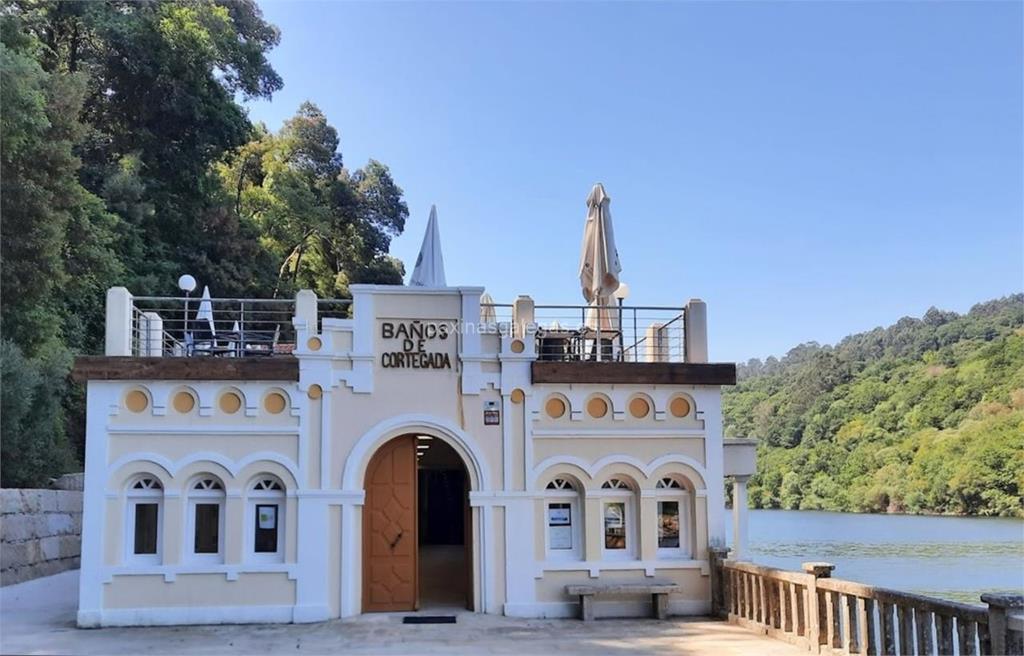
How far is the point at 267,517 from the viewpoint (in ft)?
32.5

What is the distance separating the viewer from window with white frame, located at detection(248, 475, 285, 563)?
386 inches

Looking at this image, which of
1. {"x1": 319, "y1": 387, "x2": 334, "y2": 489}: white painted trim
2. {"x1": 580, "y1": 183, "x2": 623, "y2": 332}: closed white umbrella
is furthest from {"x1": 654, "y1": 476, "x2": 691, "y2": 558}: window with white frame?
{"x1": 319, "y1": 387, "x2": 334, "y2": 489}: white painted trim

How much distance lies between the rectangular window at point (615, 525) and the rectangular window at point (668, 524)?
17.5 inches

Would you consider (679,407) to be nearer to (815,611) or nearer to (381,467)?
(815,611)

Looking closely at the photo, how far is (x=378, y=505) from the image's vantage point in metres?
10.2

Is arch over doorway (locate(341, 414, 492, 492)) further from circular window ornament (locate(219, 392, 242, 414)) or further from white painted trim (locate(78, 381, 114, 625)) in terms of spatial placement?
white painted trim (locate(78, 381, 114, 625))

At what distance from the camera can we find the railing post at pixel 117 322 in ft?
32.6

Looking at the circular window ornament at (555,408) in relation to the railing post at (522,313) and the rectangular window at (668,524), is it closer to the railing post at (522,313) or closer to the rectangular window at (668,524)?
the railing post at (522,313)

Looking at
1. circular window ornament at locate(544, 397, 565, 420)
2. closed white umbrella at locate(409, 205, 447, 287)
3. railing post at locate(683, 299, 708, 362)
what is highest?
closed white umbrella at locate(409, 205, 447, 287)

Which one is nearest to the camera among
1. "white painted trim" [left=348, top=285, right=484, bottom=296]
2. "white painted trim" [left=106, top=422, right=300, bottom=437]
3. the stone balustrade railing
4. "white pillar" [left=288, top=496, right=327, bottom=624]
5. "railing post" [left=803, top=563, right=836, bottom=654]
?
the stone balustrade railing

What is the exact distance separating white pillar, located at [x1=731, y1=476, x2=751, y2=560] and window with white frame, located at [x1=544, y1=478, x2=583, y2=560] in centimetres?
205

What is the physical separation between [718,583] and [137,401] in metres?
7.12

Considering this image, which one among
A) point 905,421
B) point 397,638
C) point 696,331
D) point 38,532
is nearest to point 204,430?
point 397,638

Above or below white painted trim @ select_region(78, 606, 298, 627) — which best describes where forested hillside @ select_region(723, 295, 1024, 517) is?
above
